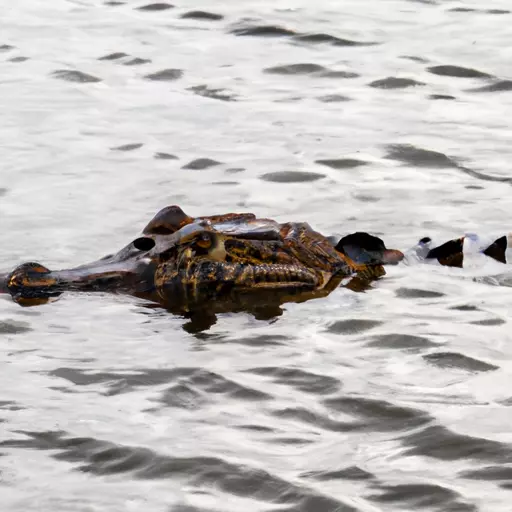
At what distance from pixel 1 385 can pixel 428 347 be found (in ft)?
6.46

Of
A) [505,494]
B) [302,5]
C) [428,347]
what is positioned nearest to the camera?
[505,494]

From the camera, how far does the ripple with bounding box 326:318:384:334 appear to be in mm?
6586

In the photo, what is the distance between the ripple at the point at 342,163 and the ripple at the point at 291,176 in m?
0.25

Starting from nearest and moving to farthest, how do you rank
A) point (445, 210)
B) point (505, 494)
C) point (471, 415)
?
1. point (505, 494)
2. point (471, 415)
3. point (445, 210)

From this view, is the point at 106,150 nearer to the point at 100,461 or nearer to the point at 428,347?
the point at 428,347

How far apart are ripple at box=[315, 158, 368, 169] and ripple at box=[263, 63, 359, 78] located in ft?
8.22

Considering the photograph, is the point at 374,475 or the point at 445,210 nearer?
the point at 374,475

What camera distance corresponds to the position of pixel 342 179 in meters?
9.30

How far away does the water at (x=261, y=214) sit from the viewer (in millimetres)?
5105

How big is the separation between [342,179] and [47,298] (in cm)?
290

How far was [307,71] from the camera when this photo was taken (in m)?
12.3

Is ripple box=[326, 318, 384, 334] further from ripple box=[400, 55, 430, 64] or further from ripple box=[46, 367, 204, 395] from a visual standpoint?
ripple box=[400, 55, 430, 64]

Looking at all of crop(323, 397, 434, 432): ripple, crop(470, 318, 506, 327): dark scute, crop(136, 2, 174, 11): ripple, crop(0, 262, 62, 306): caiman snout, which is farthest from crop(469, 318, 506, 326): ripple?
crop(136, 2, 174, 11): ripple

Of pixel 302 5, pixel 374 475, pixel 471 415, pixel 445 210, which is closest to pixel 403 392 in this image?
pixel 471 415
